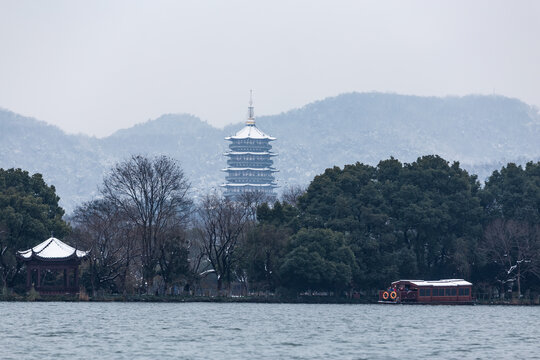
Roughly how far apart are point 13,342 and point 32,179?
180 ft

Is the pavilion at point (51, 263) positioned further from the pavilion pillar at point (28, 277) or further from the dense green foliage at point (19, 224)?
the dense green foliage at point (19, 224)

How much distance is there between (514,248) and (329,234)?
15909mm

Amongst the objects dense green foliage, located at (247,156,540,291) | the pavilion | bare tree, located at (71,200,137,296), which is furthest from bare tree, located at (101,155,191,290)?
dense green foliage, located at (247,156,540,291)

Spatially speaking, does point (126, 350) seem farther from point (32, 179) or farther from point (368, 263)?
point (32, 179)

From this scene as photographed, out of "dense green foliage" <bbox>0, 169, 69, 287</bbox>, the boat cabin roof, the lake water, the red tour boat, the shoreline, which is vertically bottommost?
the lake water

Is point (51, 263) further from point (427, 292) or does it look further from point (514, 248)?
point (514, 248)

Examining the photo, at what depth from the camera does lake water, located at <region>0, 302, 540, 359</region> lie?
156 ft

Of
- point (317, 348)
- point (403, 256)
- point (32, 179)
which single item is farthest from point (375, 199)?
point (317, 348)

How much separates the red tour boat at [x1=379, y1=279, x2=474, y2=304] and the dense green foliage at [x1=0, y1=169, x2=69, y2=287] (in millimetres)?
27638

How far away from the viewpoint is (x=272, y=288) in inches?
3674

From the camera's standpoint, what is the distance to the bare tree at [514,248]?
9412 centimetres

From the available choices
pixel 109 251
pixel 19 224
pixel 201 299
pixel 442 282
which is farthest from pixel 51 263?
pixel 442 282

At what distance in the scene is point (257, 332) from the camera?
191 ft

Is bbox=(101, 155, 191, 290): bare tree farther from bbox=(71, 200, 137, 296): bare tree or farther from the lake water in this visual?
the lake water
